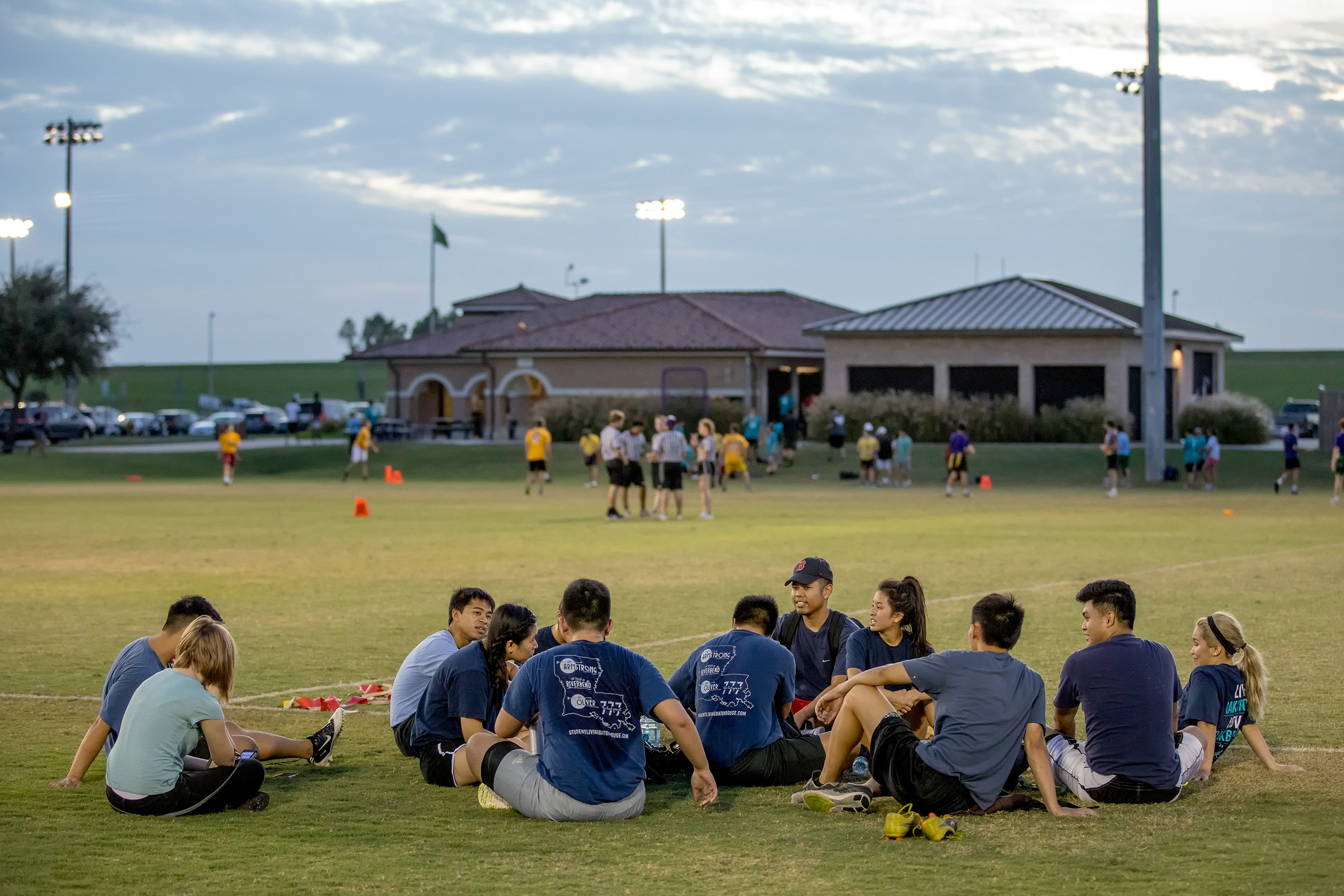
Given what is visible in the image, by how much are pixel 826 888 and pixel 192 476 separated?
42.5 m

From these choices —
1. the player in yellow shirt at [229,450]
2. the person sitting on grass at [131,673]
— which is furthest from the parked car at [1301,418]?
the person sitting on grass at [131,673]

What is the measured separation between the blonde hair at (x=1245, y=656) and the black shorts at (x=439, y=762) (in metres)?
4.01

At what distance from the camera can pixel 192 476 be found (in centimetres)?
4512

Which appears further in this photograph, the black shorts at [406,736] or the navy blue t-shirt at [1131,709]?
the black shorts at [406,736]

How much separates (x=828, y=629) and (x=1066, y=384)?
4337 cm

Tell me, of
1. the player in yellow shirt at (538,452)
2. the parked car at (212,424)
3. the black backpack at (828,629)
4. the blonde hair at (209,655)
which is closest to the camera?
the blonde hair at (209,655)

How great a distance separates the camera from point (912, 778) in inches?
263

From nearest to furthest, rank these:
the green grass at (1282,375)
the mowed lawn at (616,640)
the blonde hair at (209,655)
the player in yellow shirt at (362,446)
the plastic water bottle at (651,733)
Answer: the mowed lawn at (616,640)
the blonde hair at (209,655)
the plastic water bottle at (651,733)
the player in yellow shirt at (362,446)
the green grass at (1282,375)

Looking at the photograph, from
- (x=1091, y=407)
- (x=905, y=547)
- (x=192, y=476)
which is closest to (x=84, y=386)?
(x=192, y=476)

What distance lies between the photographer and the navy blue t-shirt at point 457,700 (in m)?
7.55

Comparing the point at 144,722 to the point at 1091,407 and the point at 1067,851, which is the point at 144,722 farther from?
the point at 1091,407

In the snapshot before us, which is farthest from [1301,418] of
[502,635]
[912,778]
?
[502,635]

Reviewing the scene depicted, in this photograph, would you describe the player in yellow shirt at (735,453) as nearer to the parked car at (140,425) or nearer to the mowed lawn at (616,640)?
the mowed lawn at (616,640)

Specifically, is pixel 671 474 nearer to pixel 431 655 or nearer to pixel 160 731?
pixel 431 655
